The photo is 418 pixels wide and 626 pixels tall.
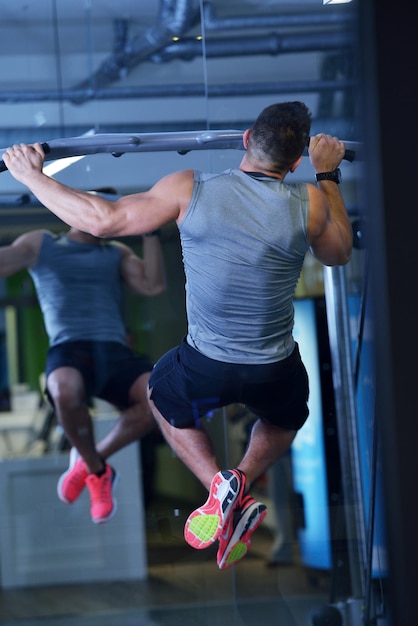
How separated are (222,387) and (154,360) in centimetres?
63

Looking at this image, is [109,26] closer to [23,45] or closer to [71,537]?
[23,45]

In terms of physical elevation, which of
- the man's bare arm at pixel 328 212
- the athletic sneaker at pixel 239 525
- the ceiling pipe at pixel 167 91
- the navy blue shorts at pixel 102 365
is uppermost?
the ceiling pipe at pixel 167 91

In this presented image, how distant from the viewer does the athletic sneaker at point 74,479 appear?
3537 millimetres

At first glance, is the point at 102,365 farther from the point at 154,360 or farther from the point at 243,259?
the point at 243,259

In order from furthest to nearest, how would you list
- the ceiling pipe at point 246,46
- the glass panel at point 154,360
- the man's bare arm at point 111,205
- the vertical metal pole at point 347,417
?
the vertical metal pole at point 347,417
the glass panel at point 154,360
the ceiling pipe at point 246,46
the man's bare arm at point 111,205

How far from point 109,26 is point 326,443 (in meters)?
1.97

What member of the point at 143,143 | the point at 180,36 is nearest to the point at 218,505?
the point at 143,143

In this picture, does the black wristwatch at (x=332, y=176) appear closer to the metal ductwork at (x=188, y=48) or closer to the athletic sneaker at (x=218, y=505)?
the metal ductwork at (x=188, y=48)

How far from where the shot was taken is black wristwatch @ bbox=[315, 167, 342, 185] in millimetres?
2480

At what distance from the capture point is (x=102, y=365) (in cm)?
347

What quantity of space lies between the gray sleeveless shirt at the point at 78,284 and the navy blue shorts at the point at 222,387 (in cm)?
64

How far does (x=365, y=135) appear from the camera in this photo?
1.58 meters

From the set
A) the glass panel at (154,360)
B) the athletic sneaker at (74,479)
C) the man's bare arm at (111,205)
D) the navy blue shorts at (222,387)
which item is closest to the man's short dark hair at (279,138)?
the man's bare arm at (111,205)

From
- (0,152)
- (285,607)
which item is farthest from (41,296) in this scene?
(285,607)
